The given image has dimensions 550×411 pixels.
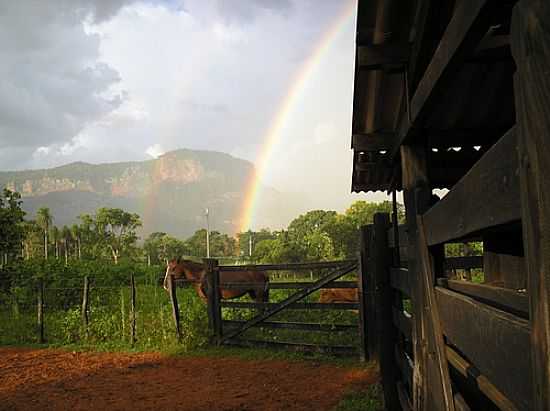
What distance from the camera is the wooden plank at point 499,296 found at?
1263 millimetres

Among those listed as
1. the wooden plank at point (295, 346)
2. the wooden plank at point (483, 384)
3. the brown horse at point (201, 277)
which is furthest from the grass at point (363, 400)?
the brown horse at point (201, 277)

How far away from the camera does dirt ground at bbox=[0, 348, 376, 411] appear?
6121 mm

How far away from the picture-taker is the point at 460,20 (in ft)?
4.90

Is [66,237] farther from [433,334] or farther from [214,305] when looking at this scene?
[433,334]

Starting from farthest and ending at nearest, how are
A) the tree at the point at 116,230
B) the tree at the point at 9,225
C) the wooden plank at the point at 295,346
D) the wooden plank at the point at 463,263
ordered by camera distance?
1. the tree at the point at 116,230
2. the tree at the point at 9,225
3. the wooden plank at the point at 295,346
4. the wooden plank at the point at 463,263

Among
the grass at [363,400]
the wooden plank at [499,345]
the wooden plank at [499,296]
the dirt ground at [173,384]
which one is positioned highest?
the wooden plank at [499,296]

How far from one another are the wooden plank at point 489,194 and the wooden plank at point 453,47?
0.40m

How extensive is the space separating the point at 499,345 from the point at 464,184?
523 millimetres

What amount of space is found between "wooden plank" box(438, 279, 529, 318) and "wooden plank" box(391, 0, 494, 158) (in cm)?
77

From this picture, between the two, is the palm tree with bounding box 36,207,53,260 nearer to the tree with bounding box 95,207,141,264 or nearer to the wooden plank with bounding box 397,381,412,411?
the tree with bounding box 95,207,141,264

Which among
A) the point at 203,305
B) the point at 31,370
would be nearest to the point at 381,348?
the point at 31,370

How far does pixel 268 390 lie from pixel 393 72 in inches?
195

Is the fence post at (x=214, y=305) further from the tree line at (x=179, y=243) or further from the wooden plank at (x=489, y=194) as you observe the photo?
the tree line at (x=179, y=243)

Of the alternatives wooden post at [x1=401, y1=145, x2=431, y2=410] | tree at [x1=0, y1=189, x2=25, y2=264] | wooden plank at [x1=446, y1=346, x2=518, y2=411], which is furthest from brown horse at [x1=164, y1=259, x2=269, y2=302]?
wooden plank at [x1=446, y1=346, x2=518, y2=411]
